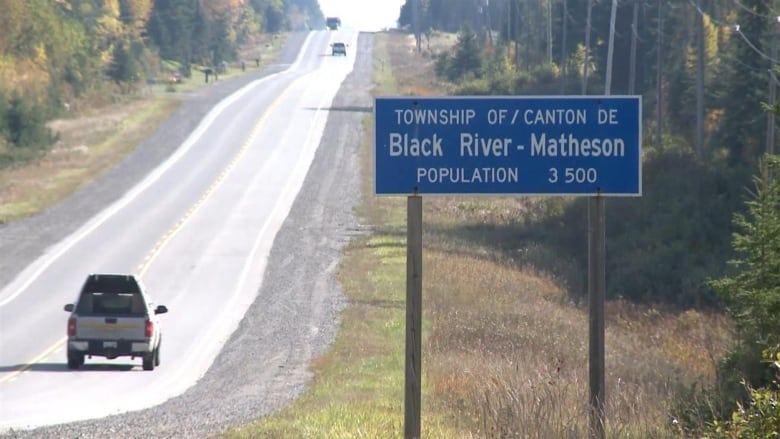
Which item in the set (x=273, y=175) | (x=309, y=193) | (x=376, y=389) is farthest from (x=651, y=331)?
(x=273, y=175)

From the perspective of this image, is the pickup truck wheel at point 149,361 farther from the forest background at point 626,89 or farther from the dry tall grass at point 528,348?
the forest background at point 626,89

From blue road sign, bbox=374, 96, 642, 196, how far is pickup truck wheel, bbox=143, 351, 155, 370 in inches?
546

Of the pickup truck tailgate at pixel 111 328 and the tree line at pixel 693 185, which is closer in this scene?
the tree line at pixel 693 185

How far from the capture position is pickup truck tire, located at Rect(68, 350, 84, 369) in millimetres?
23614

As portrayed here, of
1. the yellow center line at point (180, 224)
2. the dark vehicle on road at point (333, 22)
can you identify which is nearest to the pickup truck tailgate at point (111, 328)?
the yellow center line at point (180, 224)

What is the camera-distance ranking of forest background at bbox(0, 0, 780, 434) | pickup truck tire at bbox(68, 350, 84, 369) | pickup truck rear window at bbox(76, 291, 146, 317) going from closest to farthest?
1. pickup truck tire at bbox(68, 350, 84, 369)
2. pickup truck rear window at bbox(76, 291, 146, 317)
3. forest background at bbox(0, 0, 780, 434)

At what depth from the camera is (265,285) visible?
3584cm

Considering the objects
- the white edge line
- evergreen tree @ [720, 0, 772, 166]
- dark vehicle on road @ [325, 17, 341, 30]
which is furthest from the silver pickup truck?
dark vehicle on road @ [325, 17, 341, 30]

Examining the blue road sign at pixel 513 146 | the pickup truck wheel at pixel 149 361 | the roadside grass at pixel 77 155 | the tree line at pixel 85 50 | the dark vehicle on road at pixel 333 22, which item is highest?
the dark vehicle on road at pixel 333 22

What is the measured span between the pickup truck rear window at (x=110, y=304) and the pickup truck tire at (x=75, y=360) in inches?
27.6

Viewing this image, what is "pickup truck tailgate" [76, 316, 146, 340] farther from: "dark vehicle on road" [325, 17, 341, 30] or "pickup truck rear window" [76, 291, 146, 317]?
"dark vehicle on road" [325, 17, 341, 30]

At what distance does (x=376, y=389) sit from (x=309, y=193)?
33674 mm

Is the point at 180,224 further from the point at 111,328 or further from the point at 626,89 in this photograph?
the point at 626,89

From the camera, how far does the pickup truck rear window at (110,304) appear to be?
23.7 m
